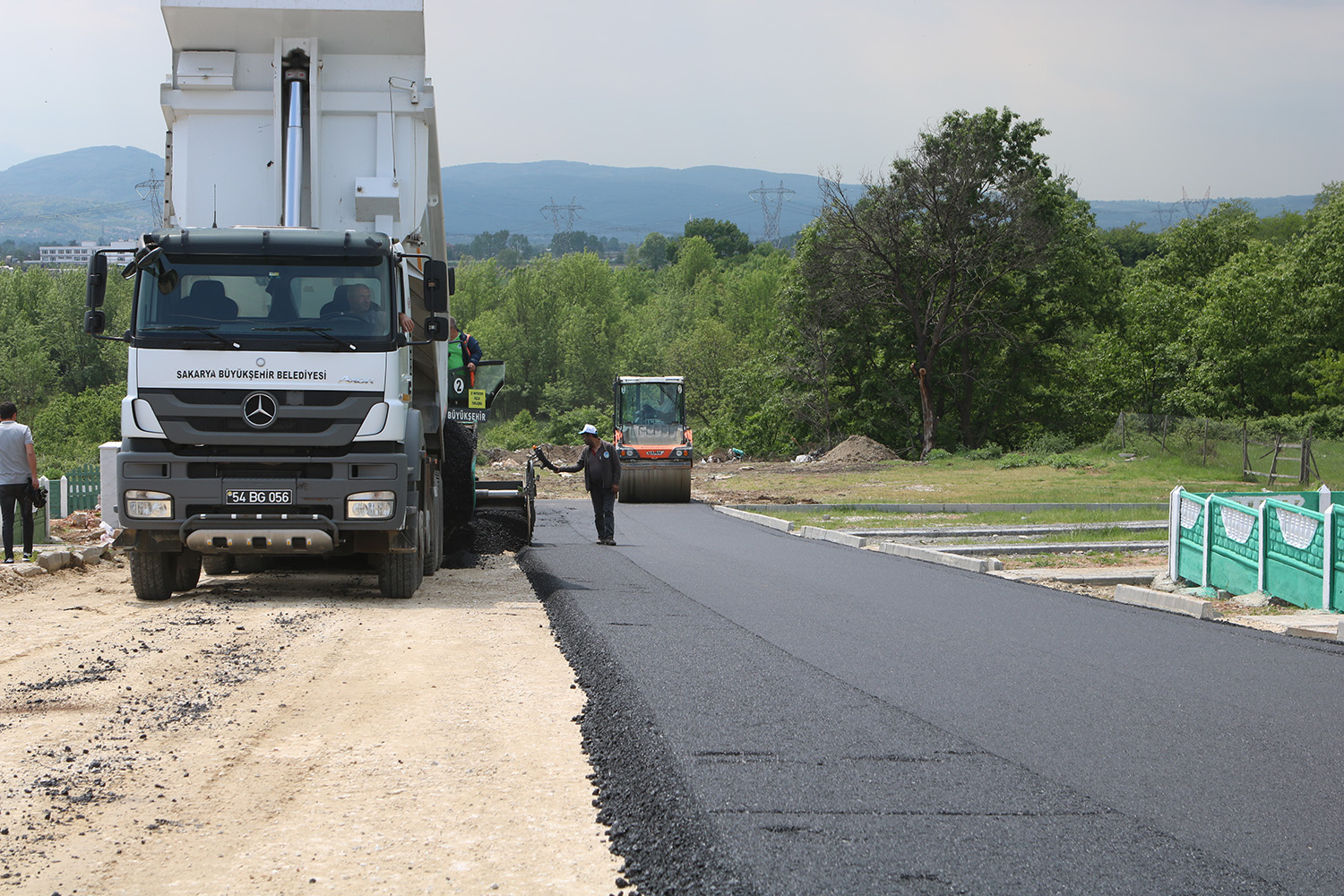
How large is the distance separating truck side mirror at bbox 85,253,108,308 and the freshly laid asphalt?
4521mm

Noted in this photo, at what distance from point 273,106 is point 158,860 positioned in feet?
25.8

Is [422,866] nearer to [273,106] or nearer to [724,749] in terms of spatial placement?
[724,749]

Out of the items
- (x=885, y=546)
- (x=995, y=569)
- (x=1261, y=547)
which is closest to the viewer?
(x=1261, y=547)

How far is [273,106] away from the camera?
1024 centimetres

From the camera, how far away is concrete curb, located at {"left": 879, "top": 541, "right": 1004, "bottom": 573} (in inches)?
527

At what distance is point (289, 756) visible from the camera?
5305mm

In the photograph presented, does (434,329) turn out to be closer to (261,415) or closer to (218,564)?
(261,415)

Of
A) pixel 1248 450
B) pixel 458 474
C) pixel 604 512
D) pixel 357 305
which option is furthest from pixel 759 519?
pixel 1248 450

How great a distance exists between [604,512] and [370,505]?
6.98 meters

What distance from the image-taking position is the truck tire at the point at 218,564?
11.7 meters

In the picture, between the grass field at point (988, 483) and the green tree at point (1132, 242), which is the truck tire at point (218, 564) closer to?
the grass field at point (988, 483)

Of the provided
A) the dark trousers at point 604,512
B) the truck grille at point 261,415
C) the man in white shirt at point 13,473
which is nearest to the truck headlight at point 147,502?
the truck grille at point 261,415

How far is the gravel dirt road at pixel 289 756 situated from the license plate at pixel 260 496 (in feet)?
2.99

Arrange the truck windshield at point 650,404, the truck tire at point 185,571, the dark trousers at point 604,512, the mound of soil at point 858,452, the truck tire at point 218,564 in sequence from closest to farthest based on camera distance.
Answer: the truck tire at point 185,571
the truck tire at point 218,564
the dark trousers at point 604,512
the truck windshield at point 650,404
the mound of soil at point 858,452
